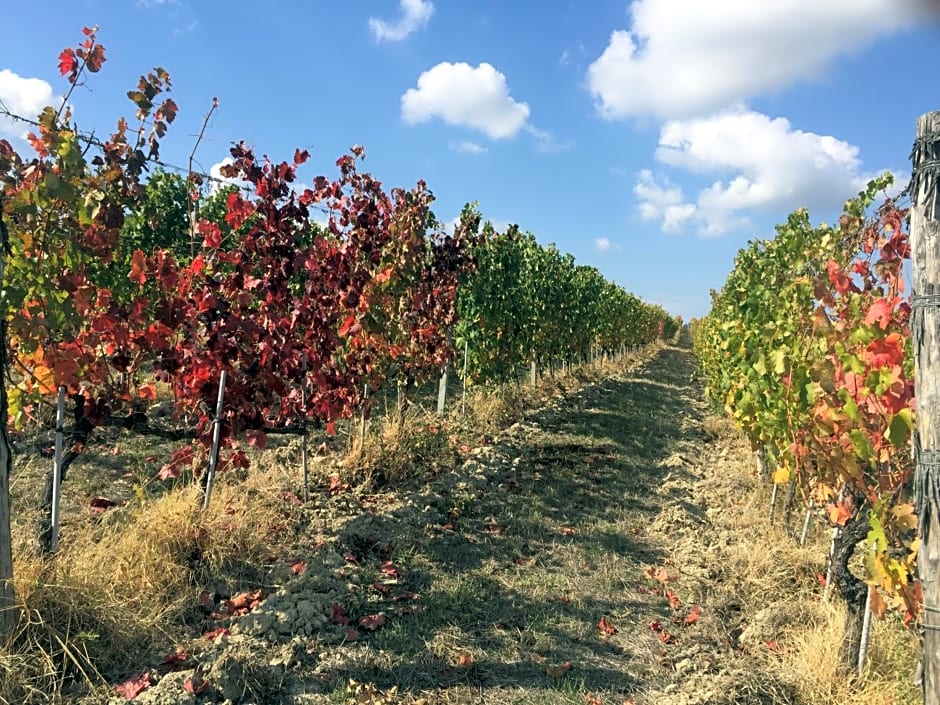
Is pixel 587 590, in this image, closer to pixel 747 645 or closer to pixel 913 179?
pixel 747 645

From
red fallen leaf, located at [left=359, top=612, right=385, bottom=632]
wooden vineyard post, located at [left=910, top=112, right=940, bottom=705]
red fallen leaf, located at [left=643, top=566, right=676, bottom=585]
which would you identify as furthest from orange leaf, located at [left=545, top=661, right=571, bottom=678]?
wooden vineyard post, located at [left=910, top=112, right=940, bottom=705]

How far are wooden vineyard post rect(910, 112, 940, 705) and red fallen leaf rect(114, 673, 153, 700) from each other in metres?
3.42

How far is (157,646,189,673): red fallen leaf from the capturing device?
3.16m

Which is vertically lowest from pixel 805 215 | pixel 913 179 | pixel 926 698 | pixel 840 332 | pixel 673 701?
pixel 673 701

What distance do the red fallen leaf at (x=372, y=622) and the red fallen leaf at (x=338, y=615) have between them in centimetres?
10

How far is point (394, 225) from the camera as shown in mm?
6879

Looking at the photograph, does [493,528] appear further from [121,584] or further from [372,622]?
[121,584]

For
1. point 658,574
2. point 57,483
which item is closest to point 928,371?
point 658,574

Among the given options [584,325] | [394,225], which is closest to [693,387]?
[584,325]

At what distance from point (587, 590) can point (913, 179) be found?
3.45 m

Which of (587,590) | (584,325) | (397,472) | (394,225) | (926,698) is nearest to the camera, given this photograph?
(926,698)

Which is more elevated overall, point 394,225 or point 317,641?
point 394,225

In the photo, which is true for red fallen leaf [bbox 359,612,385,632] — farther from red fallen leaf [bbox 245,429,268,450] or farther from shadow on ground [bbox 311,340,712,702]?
red fallen leaf [bbox 245,429,268,450]

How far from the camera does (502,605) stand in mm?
4219
